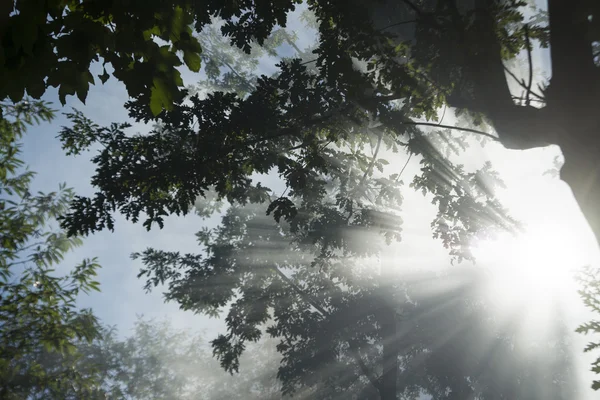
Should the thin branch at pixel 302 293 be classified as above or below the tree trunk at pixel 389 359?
above

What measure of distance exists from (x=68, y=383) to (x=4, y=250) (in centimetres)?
301

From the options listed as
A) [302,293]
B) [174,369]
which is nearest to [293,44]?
[302,293]

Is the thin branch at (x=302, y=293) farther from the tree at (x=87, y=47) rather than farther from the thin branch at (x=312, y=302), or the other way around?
the tree at (x=87, y=47)

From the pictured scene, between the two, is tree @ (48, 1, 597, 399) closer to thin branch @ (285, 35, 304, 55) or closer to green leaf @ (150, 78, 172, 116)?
green leaf @ (150, 78, 172, 116)

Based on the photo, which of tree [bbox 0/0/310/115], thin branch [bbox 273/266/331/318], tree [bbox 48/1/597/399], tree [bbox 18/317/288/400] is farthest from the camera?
tree [bbox 18/317/288/400]

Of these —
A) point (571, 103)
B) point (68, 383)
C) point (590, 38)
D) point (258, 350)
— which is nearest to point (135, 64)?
point (571, 103)

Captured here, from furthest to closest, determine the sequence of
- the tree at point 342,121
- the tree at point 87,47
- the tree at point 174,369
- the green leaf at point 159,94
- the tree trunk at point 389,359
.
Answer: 1. the tree at point 174,369
2. the tree trunk at point 389,359
3. the tree at point 342,121
4. the green leaf at point 159,94
5. the tree at point 87,47

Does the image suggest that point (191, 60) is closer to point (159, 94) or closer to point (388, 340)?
point (159, 94)

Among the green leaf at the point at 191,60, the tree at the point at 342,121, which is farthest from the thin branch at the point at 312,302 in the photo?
the green leaf at the point at 191,60

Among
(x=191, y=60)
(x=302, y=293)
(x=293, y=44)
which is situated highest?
(x=293, y=44)

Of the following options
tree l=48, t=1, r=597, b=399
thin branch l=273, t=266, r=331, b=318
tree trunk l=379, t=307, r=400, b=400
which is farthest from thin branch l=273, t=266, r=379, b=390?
tree l=48, t=1, r=597, b=399

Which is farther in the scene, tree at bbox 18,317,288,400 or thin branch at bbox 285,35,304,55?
tree at bbox 18,317,288,400

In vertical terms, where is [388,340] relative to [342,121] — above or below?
below

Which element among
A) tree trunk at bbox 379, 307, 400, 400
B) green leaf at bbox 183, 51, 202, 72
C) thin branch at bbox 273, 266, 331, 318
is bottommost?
tree trunk at bbox 379, 307, 400, 400
